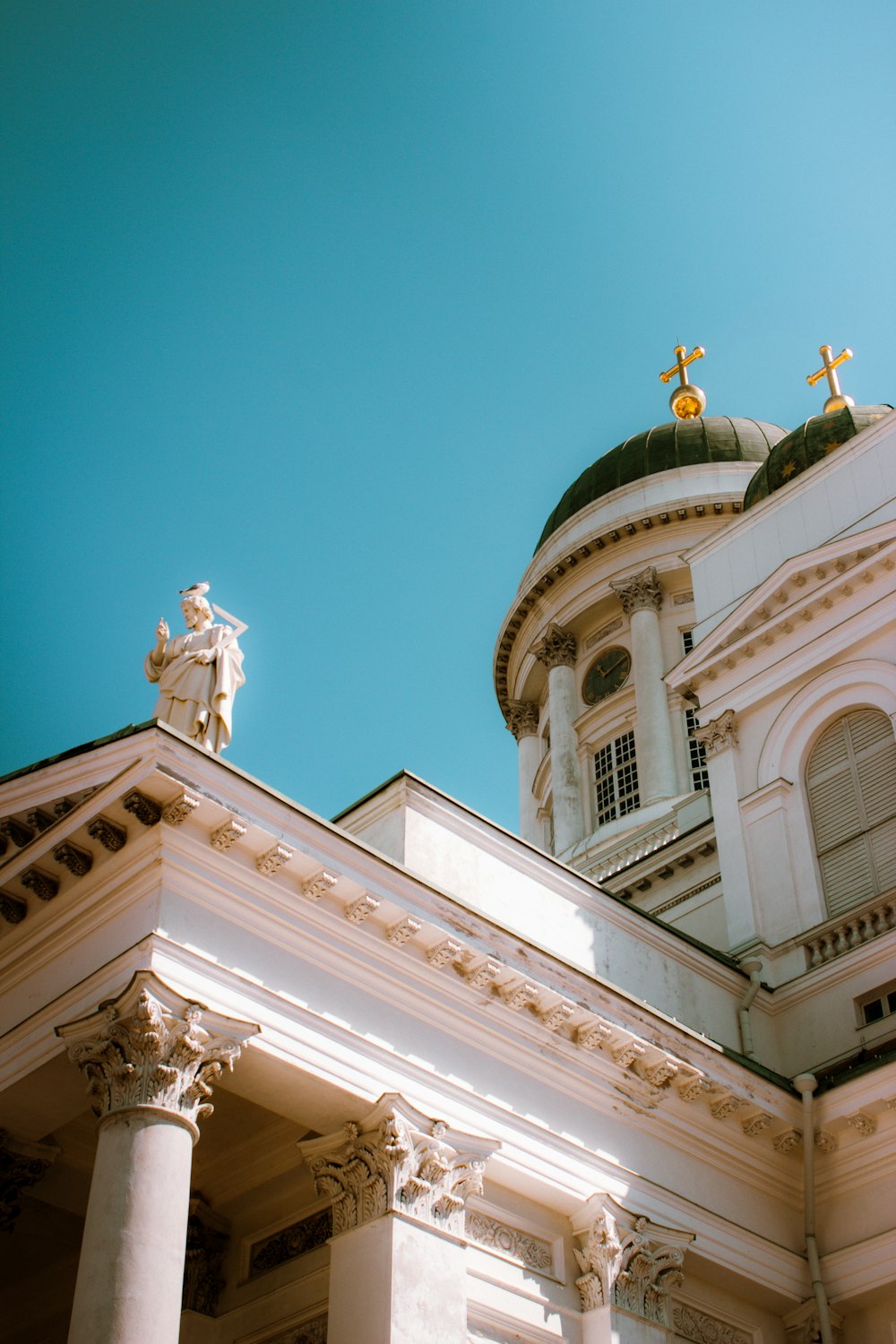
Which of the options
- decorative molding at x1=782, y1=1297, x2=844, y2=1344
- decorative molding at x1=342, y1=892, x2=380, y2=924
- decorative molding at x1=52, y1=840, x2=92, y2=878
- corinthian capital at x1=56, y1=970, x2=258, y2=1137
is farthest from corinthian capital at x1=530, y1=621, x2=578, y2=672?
corinthian capital at x1=56, y1=970, x2=258, y2=1137

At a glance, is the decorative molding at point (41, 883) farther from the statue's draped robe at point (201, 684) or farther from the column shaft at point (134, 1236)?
the column shaft at point (134, 1236)

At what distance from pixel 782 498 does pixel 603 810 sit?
1246 centimetres

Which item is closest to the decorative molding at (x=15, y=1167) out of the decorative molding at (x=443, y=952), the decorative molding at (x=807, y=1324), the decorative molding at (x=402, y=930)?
the decorative molding at (x=402, y=930)

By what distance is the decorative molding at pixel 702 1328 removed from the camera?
51.1 feet

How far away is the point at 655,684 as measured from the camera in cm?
3484

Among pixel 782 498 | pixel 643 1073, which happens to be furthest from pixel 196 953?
pixel 782 498

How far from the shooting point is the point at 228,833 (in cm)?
1362

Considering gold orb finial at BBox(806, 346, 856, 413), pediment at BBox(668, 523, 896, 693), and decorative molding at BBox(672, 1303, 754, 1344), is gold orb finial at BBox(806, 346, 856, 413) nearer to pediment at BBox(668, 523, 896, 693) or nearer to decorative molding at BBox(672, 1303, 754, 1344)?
pediment at BBox(668, 523, 896, 693)

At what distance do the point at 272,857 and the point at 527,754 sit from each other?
25846mm

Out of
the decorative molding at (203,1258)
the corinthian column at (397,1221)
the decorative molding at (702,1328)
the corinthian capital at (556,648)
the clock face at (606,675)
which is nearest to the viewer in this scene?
the corinthian column at (397,1221)

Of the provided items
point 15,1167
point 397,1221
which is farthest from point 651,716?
point 397,1221

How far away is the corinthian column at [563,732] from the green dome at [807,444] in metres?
9.51

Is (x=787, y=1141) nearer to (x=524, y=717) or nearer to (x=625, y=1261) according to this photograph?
(x=625, y=1261)

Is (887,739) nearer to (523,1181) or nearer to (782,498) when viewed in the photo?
(782,498)
